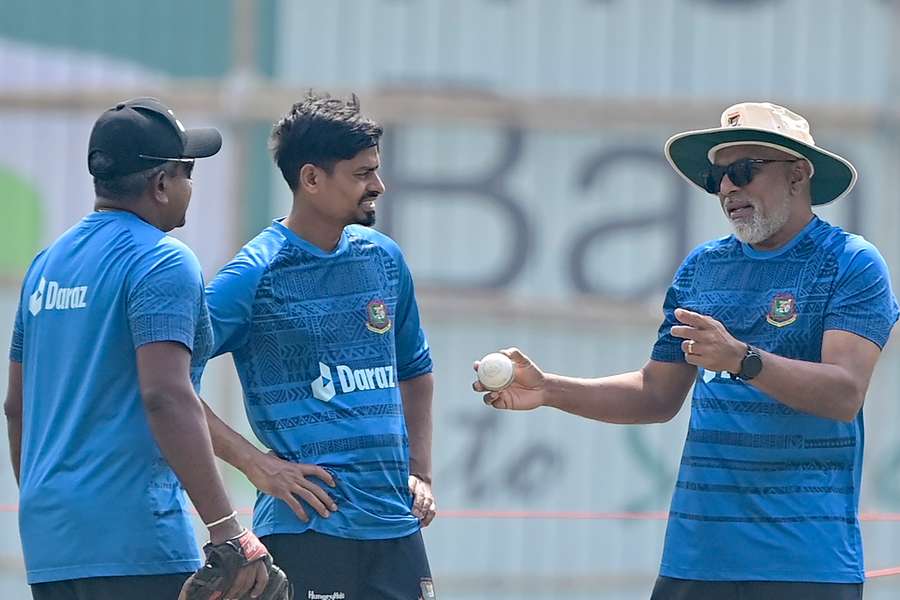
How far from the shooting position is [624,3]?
9.08 meters

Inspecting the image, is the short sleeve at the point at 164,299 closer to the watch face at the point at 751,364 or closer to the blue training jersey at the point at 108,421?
the blue training jersey at the point at 108,421

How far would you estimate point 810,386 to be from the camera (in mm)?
3711

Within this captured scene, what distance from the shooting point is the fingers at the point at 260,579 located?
3.46 metres

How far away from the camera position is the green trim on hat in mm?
4035

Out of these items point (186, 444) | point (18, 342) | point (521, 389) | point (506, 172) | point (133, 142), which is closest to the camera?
point (186, 444)

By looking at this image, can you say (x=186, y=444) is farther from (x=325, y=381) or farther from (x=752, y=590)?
(x=752, y=590)

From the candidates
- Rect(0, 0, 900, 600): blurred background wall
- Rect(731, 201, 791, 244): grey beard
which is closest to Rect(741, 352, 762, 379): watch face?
→ Rect(731, 201, 791, 244): grey beard

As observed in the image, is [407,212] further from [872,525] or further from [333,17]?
[872,525]

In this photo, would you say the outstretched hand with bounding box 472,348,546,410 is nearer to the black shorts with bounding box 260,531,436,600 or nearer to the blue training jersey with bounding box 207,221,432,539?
the blue training jersey with bounding box 207,221,432,539

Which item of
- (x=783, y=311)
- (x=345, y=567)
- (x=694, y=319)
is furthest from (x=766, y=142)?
A: (x=345, y=567)

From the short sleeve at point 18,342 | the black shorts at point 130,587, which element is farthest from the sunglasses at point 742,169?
the short sleeve at point 18,342

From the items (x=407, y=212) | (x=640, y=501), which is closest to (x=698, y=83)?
(x=407, y=212)

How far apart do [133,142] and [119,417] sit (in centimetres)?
63

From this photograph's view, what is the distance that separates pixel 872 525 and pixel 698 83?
2.71 meters
